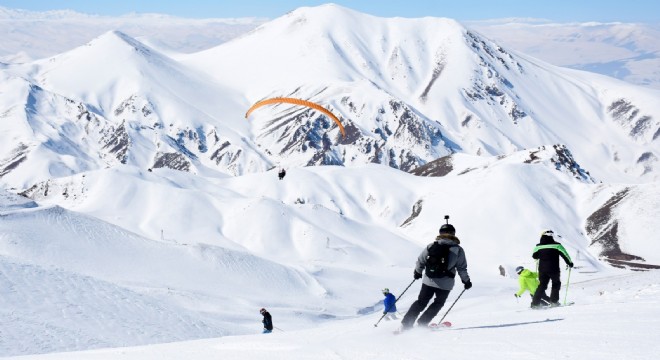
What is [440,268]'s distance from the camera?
13891 millimetres

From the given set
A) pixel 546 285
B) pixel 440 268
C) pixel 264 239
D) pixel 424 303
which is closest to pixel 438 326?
pixel 424 303

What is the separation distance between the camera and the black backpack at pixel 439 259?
45.4 feet

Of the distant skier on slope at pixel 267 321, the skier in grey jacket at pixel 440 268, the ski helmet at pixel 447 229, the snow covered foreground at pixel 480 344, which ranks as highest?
the ski helmet at pixel 447 229

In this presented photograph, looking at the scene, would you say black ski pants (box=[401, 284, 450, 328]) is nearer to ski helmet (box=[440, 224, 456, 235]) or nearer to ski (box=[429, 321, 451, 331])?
ski (box=[429, 321, 451, 331])

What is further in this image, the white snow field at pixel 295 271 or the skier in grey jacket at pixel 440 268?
the skier in grey jacket at pixel 440 268

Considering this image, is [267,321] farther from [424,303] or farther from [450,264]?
[450,264]

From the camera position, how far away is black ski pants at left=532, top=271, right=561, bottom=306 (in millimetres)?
17695

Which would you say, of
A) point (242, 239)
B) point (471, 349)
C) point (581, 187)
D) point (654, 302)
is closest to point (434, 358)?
point (471, 349)

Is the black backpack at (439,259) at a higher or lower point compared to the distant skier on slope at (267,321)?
higher

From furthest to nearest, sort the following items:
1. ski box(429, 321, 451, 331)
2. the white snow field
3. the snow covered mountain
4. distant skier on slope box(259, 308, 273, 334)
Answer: the snow covered mountain → distant skier on slope box(259, 308, 273, 334) → ski box(429, 321, 451, 331) → the white snow field

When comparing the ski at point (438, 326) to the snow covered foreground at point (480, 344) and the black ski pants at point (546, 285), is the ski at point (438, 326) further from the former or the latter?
the black ski pants at point (546, 285)

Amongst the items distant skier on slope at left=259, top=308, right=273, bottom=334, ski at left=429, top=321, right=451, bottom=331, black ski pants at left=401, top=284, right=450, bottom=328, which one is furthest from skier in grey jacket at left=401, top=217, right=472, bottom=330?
distant skier on slope at left=259, top=308, right=273, bottom=334

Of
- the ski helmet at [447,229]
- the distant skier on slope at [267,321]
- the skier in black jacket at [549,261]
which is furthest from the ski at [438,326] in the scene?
the distant skier on slope at [267,321]

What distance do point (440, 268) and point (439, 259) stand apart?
0.20 m
